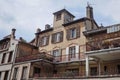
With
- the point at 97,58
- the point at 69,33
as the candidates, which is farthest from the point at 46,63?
the point at 97,58

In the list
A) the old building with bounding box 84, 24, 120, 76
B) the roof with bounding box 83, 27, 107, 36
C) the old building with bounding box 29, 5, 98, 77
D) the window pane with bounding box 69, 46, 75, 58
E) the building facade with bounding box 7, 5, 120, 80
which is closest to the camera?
the old building with bounding box 84, 24, 120, 76

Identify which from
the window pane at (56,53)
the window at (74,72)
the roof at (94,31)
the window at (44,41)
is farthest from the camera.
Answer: the window at (44,41)

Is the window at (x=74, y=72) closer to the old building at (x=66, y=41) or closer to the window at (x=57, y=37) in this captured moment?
the old building at (x=66, y=41)

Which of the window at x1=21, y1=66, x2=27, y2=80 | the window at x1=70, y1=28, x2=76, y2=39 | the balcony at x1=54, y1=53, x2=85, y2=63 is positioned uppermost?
the window at x1=70, y1=28, x2=76, y2=39

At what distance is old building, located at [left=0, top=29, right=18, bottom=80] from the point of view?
30.5 metres

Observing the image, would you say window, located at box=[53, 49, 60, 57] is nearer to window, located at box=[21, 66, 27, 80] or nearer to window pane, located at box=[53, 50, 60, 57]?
window pane, located at box=[53, 50, 60, 57]

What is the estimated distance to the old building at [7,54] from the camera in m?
30.5

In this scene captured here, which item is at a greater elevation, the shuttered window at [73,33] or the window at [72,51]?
the shuttered window at [73,33]

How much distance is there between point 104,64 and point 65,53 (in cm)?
683

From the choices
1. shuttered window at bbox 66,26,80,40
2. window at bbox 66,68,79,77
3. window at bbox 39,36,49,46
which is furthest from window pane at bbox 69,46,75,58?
window at bbox 39,36,49,46

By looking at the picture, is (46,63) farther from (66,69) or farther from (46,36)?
(46,36)

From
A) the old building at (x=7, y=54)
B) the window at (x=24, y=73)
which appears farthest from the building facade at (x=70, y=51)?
the old building at (x=7, y=54)

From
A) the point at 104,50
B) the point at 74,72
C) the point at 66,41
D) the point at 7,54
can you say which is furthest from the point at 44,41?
the point at 104,50

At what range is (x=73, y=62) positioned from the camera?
84.1ft
